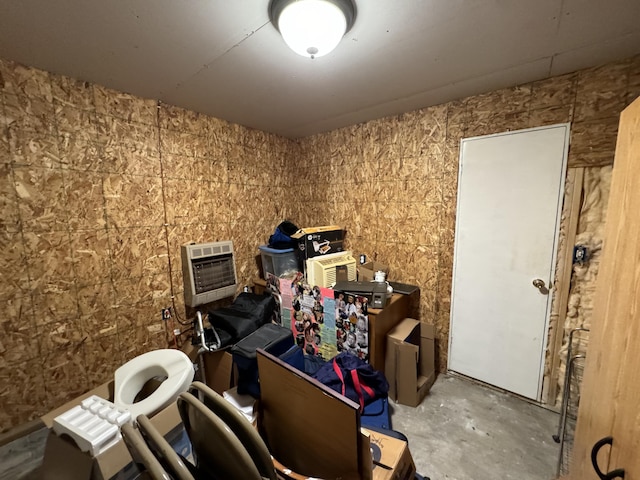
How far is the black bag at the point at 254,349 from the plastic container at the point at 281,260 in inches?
24.9

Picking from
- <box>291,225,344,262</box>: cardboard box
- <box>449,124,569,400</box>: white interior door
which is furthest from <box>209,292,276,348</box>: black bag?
<box>449,124,569,400</box>: white interior door

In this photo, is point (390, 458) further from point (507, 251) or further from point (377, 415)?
point (507, 251)

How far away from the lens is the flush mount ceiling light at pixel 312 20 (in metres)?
1.08

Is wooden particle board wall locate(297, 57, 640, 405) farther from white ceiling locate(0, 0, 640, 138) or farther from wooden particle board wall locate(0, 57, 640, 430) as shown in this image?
white ceiling locate(0, 0, 640, 138)

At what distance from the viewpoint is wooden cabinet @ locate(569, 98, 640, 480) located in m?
0.70

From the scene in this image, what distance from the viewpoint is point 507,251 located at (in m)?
2.07

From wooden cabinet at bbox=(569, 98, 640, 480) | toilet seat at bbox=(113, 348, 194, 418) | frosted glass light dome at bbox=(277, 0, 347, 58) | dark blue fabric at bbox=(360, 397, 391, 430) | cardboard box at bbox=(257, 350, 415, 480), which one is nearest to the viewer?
wooden cabinet at bbox=(569, 98, 640, 480)

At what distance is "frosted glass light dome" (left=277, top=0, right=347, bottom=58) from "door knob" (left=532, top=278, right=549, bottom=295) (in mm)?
2117

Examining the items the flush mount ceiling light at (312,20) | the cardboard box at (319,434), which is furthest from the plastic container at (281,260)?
the flush mount ceiling light at (312,20)

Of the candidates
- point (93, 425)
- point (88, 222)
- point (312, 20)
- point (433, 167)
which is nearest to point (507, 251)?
point (433, 167)

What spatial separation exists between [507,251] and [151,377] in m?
2.59

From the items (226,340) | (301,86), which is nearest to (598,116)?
(301,86)

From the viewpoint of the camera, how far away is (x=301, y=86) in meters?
1.91

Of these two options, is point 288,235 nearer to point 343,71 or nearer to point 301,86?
point 301,86
